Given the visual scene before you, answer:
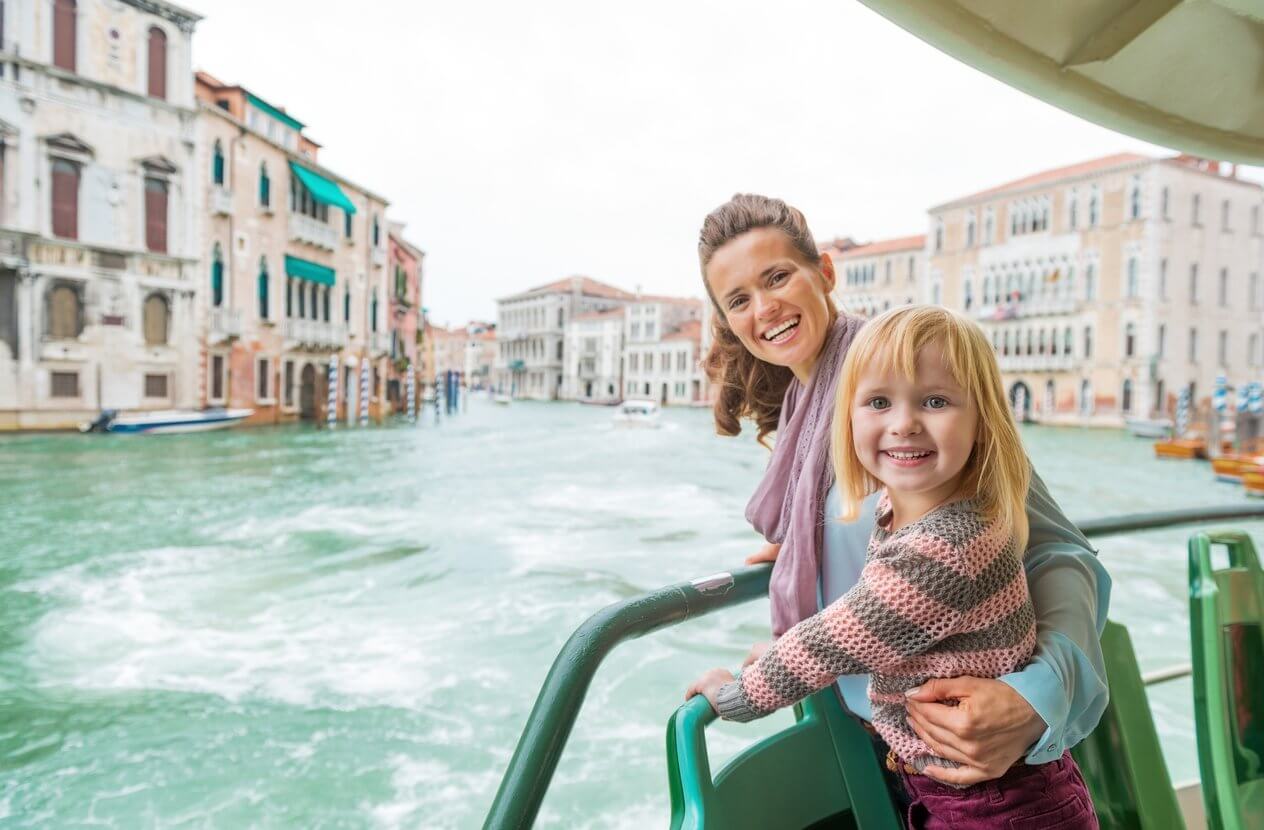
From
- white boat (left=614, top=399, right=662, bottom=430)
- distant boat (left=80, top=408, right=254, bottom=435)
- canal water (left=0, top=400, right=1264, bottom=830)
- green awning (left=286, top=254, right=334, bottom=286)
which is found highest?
green awning (left=286, top=254, right=334, bottom=286)

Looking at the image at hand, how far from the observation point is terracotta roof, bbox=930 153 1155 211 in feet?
74.7

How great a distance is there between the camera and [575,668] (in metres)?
0.54

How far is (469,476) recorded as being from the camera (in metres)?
15.5

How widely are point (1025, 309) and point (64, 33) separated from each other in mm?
23578

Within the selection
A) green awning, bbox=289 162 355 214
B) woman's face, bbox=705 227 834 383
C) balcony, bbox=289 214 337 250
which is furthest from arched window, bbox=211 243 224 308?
woman's face, bbox=705 227 834 383

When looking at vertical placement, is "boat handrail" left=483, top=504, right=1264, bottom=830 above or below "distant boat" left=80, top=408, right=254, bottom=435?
above

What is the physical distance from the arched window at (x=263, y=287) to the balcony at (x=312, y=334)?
60 cm

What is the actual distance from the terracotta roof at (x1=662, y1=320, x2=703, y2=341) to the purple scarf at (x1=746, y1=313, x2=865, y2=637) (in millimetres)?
24466

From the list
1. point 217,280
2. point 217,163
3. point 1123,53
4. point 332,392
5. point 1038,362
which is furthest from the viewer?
point 1038,362

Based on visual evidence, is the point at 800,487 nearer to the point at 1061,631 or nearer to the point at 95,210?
the point at 1061,631

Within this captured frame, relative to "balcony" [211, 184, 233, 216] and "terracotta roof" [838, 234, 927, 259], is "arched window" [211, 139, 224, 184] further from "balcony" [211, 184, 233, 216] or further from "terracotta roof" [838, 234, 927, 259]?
"terracotta roof" [838, 234, 927, 259]

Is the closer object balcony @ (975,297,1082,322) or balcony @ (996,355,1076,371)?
balcony @ (996,355,1076,371)

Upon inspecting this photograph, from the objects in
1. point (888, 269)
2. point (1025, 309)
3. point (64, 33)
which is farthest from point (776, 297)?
point (888, 269)

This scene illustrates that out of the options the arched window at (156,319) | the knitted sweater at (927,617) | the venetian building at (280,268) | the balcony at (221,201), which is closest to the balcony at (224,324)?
the venetian building at (280,268)
